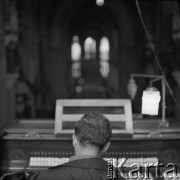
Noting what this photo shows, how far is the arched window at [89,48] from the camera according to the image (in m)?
28.5

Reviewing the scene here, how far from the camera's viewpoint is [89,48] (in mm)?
28891

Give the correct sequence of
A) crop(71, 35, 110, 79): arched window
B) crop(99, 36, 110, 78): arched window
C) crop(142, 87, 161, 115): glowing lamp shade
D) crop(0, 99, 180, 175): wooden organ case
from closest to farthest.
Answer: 1. crop(142, 87, 161, 115): glowing lamp shade
2. crop(0, 99, 180, 175): wooden organ case
3. crop(99, 36, 110, 78): arched window
4. crop(71, 35, 110, 79): arched window

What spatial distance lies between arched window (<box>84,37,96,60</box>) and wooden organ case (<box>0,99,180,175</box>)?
24.3 metres

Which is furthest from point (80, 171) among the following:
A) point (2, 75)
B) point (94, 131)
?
point (2, 75)

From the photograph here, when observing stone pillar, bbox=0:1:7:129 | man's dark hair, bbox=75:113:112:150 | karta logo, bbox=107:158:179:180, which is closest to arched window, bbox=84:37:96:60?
stone pillar, bbox=0:1:7:129

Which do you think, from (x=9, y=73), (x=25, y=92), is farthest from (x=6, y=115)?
(x=25, y=92)

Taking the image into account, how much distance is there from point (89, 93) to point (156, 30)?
5932 millimetres

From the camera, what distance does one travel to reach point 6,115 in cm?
952

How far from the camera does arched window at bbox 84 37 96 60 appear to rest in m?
28.5

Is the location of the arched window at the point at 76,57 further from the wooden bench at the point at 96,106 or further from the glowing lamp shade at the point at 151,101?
the glowing lamp shade at the point at 151,101

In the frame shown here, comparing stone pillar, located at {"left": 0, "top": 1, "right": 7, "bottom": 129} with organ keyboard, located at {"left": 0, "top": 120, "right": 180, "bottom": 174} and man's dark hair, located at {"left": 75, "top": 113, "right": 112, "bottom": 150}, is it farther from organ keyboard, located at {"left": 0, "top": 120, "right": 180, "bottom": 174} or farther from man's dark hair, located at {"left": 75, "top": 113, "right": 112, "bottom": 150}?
man's dark hair, located at {"left": 75, "top": 113, "right": 112, "bottom": 150}

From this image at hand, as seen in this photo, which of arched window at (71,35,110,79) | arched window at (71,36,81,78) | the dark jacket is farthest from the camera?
arched window at (71,35,110,79)

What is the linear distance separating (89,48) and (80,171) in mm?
27120

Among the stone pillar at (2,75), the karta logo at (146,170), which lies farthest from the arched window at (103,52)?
the karta logo at (146,170)
